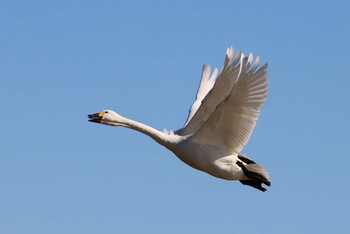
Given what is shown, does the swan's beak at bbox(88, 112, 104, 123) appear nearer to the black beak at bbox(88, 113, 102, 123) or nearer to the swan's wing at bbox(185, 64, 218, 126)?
the black beak at bbox(88, 113, 102, 123)

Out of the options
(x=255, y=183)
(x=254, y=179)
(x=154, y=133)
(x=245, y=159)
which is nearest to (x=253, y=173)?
(x=254, y=179)

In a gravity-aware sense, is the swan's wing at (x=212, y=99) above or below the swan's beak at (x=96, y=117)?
above

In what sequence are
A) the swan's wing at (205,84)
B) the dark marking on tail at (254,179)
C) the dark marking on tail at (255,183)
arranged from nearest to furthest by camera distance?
the dark marking on tail at (254,179) < the dark marking on tail at (255,183) < the swan's wing at (205,84)

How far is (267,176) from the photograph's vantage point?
25.5m

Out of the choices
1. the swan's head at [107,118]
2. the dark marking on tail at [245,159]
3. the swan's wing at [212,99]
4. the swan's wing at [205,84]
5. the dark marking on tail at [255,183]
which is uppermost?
the swan's wing at [205,84]

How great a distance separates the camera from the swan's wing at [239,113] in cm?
2417

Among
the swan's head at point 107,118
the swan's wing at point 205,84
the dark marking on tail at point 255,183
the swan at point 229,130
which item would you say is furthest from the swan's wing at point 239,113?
the swan's wing at point 205,84

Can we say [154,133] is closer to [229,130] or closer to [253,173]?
[229,130]

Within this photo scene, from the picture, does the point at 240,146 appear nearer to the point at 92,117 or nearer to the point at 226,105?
the point at 226,105

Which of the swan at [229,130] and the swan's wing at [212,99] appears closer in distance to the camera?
the swan at [229,130]

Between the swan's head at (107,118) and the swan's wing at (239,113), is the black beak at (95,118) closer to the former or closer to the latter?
the swan's head at (107,118)

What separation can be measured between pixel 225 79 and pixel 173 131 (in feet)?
5.65

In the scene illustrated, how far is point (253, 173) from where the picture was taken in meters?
25.3

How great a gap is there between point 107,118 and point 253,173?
11.8 feet
